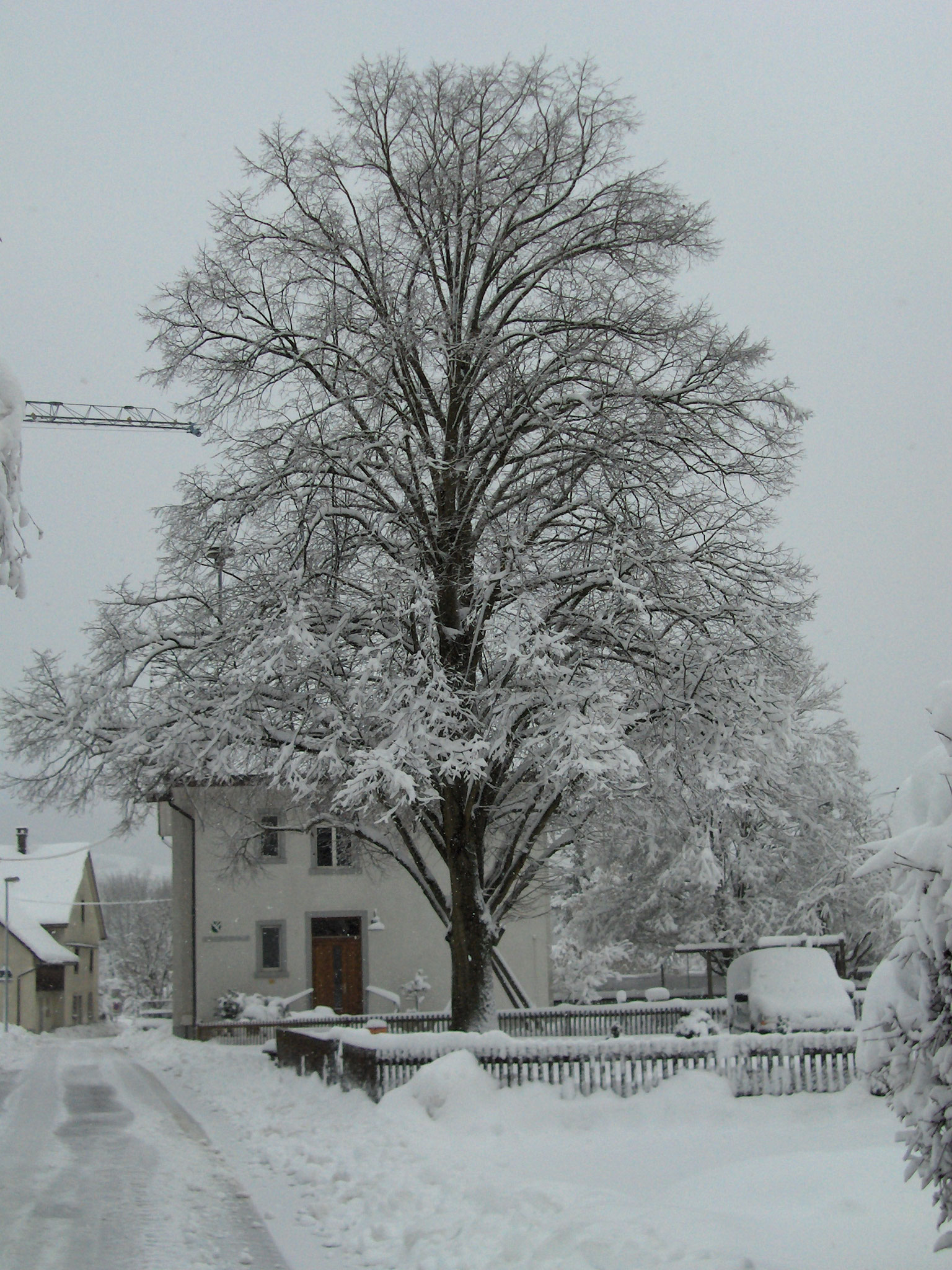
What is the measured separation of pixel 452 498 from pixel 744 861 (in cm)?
2339

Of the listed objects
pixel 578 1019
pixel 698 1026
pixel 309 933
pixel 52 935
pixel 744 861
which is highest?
pixel 744 861

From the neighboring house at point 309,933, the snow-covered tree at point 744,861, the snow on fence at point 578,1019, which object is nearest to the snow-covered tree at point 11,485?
the snow-covered tree at point 744,861

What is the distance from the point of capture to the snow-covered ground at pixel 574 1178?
741 cm

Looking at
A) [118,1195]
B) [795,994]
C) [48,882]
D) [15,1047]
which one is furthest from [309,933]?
[48,882]

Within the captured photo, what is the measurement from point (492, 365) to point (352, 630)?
4.06 m

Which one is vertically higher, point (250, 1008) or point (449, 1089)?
point (449, 1089)

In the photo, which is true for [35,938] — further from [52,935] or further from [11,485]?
[11,485]

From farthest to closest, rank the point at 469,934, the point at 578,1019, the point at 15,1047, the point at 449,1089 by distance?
the point at 15,1047 < the point at 578,1019 < the point at 469,934 < the point at 449,1089

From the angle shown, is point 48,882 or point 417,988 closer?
point 417,988

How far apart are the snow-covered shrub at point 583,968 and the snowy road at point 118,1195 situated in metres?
29.4

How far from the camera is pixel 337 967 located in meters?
35.5

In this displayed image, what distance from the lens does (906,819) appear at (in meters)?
6.20

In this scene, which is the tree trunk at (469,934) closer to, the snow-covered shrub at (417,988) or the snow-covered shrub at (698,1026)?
the snow-covered shrub at (698,1026)

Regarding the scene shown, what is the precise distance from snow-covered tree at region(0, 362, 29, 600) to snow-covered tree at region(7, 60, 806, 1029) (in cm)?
475
